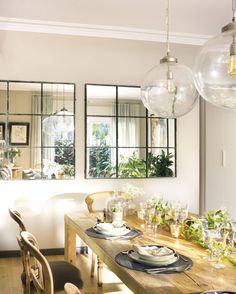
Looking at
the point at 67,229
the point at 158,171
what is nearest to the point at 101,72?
the point at 158,171

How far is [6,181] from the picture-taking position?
14.1ft

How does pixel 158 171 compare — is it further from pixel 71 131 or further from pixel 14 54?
pixel 14 54

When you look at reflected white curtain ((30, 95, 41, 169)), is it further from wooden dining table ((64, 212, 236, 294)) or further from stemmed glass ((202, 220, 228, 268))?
stemmed glass ((202, 220, 228, 268))

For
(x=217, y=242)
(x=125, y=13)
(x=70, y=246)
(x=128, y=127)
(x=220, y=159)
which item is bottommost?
(x=70, y=246)

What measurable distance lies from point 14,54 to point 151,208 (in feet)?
8.68

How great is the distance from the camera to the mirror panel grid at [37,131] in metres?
4.31

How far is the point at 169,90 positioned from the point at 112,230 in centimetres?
97

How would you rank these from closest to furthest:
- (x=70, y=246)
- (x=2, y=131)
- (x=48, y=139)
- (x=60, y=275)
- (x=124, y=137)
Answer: (x=60, y=275) < (x=70, y=246) < (x=2, y=131) < (x=48, y=139) < (x=124, y=137)

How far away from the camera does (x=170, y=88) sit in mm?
2602

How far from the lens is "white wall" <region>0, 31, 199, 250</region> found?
434cm

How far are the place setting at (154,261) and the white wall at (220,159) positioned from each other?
3.22 meters

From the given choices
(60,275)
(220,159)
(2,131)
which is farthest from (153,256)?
(220,159)

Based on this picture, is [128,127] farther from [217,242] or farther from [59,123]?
[217,242]

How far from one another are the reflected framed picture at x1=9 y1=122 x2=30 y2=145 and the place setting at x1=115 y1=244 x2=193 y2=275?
265 centimetres
